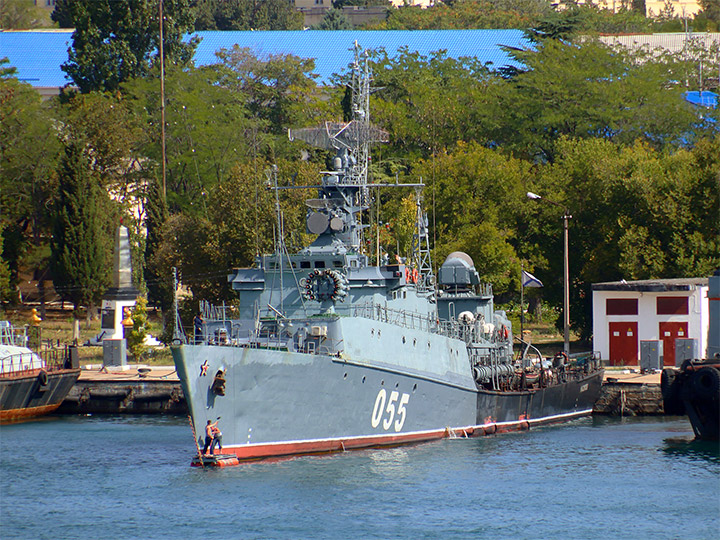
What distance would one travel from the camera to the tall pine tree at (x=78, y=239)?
194ft

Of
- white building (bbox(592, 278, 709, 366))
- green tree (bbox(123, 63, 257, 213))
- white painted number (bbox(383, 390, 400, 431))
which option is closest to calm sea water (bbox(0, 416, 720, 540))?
white painted number (bbox(383, 390, 400, 431))

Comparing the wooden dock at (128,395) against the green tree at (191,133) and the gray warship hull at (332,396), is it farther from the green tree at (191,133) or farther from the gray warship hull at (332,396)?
the green tree at (191,133)

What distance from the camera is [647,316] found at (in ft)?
150

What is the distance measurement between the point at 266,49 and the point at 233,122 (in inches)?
1048

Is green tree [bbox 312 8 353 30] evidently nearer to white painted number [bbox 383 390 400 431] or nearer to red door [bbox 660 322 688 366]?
red door [bbox 660 322 688 366]

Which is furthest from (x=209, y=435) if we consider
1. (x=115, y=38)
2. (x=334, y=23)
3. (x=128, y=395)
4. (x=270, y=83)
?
(x=334, y=23)

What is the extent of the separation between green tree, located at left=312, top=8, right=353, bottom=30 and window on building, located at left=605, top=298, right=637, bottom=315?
82.0 metres

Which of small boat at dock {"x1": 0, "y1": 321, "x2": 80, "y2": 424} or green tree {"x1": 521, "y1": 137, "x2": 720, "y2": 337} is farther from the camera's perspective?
green tree {"x1": 521, "y1": 137, "x2": 720, "y2": 337}

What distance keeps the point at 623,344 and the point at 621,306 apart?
66.4 inches

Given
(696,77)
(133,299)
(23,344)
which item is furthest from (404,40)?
(23,344)

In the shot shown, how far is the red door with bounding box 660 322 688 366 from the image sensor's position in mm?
45438

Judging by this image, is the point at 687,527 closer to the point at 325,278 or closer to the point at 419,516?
the point at 419,516

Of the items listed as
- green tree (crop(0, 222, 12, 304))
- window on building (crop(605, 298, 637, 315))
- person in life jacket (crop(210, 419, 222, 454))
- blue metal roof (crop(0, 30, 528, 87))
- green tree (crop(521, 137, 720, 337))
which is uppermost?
blue metal roof (crop(0, 30, 528, 87))

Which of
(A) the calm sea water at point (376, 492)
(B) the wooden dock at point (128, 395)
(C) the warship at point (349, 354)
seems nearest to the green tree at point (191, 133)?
(B) the wooden dock at point (128, 395)
